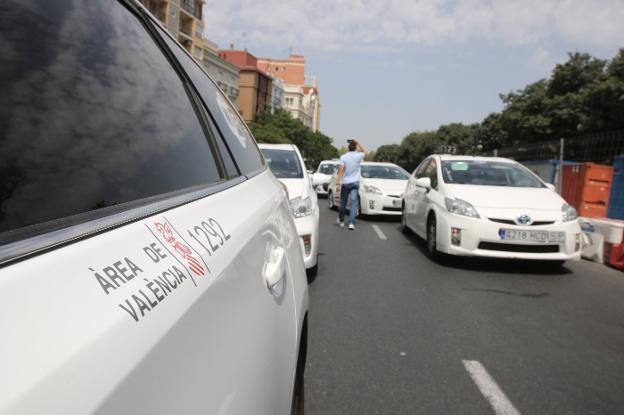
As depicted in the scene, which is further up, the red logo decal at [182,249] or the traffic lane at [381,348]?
the red logo decal at [182,249]

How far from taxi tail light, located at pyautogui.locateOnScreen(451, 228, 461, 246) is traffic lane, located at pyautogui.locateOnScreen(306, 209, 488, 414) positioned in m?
0.49

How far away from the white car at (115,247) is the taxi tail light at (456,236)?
17.2 ft

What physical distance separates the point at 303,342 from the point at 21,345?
5.39 feet

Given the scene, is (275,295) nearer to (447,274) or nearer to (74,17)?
(74,17)

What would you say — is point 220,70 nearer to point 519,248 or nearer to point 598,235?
point 598,235

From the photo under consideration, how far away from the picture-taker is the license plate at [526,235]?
20.1ft

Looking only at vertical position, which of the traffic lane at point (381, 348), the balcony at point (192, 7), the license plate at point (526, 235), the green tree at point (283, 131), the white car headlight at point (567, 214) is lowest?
the traffic lane at point (381, 348)

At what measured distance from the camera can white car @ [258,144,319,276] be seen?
17.4 ft

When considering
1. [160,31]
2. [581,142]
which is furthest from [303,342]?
[581,142]

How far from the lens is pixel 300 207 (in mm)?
5406

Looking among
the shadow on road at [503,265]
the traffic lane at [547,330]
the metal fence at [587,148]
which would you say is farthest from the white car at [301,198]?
the metal fence at [587,148]

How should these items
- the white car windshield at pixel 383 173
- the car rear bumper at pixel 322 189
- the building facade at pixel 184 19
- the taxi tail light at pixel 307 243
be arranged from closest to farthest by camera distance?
1. the taxi tail light at pixel 307 243
2. the white car windshield at pixel 383 173
3. the car rear bumper at pixel 322 189
4. the building facade at pixel 184 19

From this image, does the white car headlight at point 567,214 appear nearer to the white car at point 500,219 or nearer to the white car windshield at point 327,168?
the white car at point 500,219

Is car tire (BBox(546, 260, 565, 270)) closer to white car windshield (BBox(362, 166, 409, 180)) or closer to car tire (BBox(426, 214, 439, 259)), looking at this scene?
car tire (BBox(426, 214, 439, 259))
